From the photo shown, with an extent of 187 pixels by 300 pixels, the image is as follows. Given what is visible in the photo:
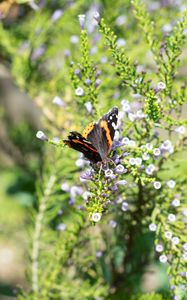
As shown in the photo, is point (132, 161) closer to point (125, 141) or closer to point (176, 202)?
point (125, 141)

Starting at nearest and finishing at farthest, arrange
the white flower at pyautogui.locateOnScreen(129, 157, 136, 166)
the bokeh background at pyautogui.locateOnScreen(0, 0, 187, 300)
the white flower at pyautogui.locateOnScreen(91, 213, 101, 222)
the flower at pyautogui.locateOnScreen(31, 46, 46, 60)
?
the white flower at pyautogui.locateOnScreen(91, 213, 101, 222), the white flower at pyautogui.locateOnScreen(129, 157, 136, 166), the bokeh background at pyautogui.locateOnScreen(0, 0, 187, 300), the flower at pyautogui.locateOnScreen(31, 46, 46, 60)

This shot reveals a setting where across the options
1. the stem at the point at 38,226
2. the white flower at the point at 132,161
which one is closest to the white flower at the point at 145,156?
the white flower at the point at 132,161

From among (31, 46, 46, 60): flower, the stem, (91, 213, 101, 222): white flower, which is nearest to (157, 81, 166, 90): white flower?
(91, 213, 101, 222): white flower

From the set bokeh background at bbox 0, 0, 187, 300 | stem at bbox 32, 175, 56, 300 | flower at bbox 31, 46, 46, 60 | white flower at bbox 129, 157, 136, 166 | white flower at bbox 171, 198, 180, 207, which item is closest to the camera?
white flower at bbox 129, 157, 136, 166

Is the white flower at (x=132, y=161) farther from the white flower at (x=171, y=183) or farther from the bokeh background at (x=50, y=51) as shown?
the bokeh background at (x=50, y=51)

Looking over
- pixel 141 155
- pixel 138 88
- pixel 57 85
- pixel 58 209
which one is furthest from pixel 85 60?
pixel 57 85

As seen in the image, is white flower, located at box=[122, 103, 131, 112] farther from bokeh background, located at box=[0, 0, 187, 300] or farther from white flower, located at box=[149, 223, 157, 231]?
bokeh background, located at box=[0, 0, 187, 300]

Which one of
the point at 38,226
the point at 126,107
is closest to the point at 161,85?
the point at 126,107
